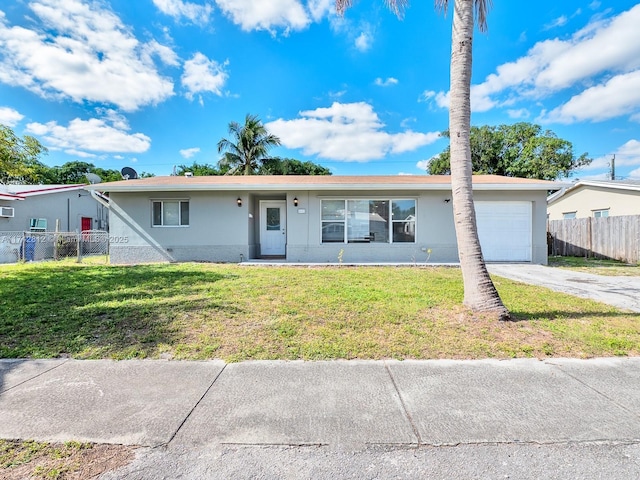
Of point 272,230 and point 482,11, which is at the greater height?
point 482,11

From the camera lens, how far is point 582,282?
7.91 meters

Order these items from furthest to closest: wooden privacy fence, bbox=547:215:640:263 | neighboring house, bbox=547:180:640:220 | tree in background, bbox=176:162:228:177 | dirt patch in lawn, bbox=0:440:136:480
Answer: tree in background, bbox=176:162:228:177 → neighboring house, bbox=547:180:640:220 → wooden privacy fence, bbox=547:215:640:263 → dirt patch in lawn, bbox=0:440:136:480

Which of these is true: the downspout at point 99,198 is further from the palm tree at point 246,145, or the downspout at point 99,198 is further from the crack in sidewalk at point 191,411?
the palm tree at point 246,145

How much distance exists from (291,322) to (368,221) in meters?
7.33

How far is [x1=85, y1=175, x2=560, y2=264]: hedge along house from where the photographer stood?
36.6ft

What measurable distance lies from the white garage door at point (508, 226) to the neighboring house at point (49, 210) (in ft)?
59.1

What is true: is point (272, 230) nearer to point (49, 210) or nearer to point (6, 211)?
point (6, 211)

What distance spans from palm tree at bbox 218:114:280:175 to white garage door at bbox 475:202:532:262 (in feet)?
57.2

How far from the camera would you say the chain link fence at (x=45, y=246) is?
502 inches

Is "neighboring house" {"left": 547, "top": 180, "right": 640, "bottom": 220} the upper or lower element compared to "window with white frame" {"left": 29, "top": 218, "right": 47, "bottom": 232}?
upper

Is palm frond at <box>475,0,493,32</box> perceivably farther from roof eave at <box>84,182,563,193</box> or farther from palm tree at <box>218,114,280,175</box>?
palm tree at <box>218,114,280,175</box>

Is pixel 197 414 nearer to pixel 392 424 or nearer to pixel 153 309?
pixel 392 424

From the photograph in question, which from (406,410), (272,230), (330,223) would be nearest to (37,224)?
(272,230)

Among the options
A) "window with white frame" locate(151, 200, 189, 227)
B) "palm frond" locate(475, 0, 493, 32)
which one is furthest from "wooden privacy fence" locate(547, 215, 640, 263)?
"window with white frame" locate(151, 200, 189, 227)
